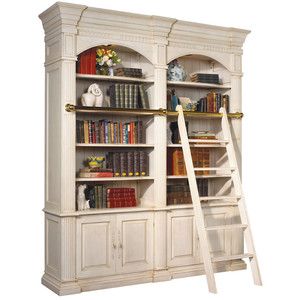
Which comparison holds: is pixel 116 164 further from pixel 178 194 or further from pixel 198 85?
pixel 198 85

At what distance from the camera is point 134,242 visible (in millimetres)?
6324

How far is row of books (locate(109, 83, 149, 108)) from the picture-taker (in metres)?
6.38

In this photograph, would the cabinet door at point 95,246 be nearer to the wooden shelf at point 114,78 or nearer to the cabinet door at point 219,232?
the cabinet door at point 219,232

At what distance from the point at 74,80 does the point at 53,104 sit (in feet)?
1.28

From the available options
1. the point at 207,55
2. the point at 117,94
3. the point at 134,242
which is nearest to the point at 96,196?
the point at 134,242

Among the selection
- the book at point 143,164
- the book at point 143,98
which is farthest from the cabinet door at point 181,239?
the book at point 143,98

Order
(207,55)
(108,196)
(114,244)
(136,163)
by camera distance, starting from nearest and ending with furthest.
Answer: (114,244), (108,196), (136,163), (207,55)

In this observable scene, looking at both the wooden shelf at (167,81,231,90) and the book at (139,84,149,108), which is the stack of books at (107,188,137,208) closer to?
the book at (139,84,149,108)

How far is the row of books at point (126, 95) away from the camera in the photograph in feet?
20.9

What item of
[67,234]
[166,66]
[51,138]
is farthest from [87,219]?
[166,66]

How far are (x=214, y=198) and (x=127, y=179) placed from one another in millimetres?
1010

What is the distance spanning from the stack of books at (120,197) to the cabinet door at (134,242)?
21 cm

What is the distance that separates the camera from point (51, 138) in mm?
6211

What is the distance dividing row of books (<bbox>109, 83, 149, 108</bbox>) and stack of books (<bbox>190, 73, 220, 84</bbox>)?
2.88 feet
